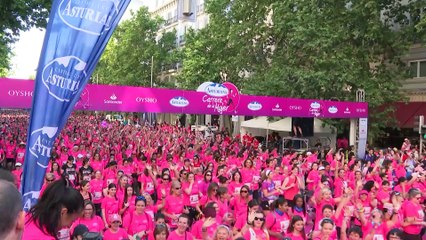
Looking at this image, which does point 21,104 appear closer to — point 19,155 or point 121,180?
point 19,155

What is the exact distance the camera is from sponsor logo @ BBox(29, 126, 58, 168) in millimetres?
4375

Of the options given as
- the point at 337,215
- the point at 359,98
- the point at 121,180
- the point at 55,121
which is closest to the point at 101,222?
the point at 121,180

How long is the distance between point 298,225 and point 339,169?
561cm

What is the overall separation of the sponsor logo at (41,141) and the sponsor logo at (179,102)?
34.6ft

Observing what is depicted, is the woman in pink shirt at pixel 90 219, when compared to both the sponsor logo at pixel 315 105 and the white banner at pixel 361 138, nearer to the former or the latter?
the sponsor logo at pixel 315 105

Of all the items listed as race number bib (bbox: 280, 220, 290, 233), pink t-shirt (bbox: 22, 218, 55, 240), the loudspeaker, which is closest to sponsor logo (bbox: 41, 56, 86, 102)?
pink t-shirt (bbox: 22, 218, 55, 240)

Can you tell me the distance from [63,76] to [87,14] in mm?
630

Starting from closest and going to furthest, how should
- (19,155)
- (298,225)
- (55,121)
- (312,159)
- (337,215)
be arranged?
(55,121)
(298,225)
(337,215)
(19,155)
(312,159)

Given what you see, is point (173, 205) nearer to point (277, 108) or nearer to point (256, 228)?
point (256, 228)

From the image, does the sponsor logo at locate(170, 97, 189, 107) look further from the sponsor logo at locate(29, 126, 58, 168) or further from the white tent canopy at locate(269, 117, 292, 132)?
the sponsor logo at locate(29, 126, 58, 168)

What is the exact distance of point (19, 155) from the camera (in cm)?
1244

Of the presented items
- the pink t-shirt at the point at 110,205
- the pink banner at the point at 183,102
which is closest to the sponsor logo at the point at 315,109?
the pink banner at the point at 183,102

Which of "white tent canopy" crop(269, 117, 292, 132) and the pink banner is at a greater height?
the pink banner

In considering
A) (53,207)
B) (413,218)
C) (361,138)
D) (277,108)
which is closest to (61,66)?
(53,207)
